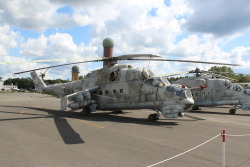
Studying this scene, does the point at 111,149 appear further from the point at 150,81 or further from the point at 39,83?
the point at 39,83

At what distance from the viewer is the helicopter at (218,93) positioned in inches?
808

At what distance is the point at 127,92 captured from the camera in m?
15.0

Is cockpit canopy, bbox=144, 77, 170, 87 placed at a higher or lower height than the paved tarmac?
higher

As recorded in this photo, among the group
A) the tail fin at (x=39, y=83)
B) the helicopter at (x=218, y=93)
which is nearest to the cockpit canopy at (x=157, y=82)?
the helicopter at (x=218, y=93)

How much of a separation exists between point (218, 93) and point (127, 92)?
11.4 meters

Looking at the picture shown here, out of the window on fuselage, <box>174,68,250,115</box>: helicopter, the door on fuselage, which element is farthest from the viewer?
<box>174,68,250,115</box>: helicopter

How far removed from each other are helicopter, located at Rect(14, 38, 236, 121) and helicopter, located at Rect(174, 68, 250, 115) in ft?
26.8

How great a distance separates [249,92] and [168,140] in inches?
621

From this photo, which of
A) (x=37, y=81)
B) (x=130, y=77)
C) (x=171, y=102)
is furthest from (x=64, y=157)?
(x=37, y=81)

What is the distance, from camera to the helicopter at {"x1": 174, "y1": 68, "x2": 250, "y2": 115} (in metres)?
20.5

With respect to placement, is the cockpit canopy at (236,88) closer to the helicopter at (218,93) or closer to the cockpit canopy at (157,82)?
the helicopter at (218,93)

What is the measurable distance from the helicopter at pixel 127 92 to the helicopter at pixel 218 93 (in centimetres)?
818

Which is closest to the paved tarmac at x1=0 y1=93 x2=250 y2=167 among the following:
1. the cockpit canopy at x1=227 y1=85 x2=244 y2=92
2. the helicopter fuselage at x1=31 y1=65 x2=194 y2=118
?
the helicopter fuselage at x1=31 y1=65 x2=194 y2=118

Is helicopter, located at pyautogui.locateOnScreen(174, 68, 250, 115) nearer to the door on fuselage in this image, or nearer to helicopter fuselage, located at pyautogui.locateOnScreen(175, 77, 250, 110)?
helicopter fuselage, located at pyautogui.locateOnScreen(175, 77, 250, 110)
